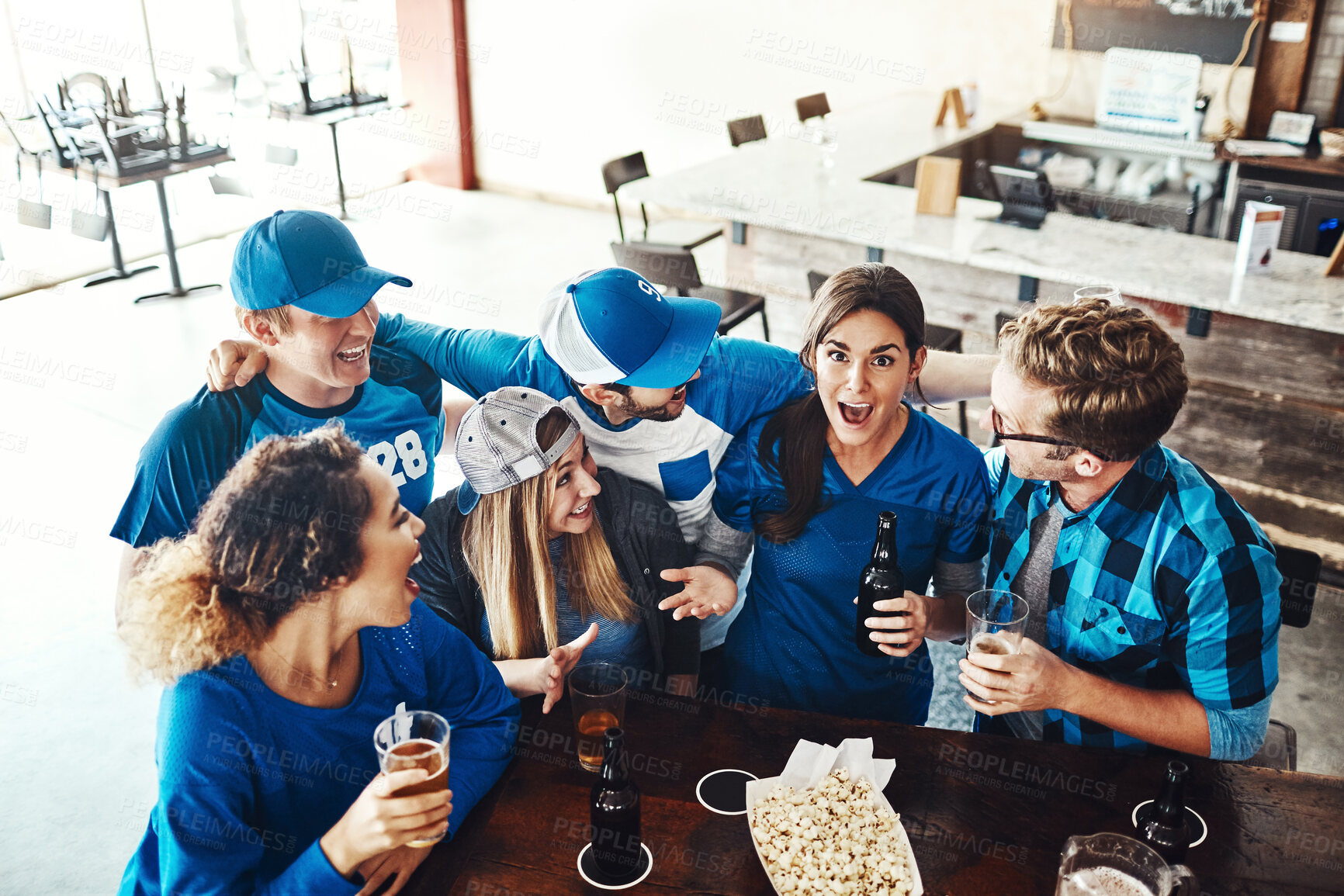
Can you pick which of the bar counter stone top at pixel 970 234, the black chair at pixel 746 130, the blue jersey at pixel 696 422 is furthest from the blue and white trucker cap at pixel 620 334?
the black chair at pixel 746 130

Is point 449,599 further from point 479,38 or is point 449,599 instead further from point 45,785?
point 479,38

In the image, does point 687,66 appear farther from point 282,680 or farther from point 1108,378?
point 282,680

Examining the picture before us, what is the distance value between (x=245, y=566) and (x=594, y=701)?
0.64 m

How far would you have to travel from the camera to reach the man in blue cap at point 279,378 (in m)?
2.28

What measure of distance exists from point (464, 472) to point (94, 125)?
17.6 feet

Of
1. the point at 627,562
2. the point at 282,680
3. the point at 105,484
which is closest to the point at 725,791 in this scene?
the point at 627,562

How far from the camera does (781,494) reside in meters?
2.30

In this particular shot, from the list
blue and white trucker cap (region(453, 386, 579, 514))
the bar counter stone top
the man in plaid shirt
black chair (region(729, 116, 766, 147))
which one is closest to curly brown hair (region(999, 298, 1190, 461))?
the man in plaid shirt

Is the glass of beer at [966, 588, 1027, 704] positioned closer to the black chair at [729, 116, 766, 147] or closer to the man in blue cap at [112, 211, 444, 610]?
the man in blue cap at [112, 211, 444, 610]

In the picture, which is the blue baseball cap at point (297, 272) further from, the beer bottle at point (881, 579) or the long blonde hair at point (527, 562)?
the beer bottle at point (881, 579)

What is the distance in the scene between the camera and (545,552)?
7.19 ft

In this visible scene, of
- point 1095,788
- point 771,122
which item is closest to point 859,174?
point 771,122

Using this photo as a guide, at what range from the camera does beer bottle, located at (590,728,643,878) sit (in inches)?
65.5

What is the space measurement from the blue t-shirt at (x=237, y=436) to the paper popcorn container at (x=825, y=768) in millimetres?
1204
